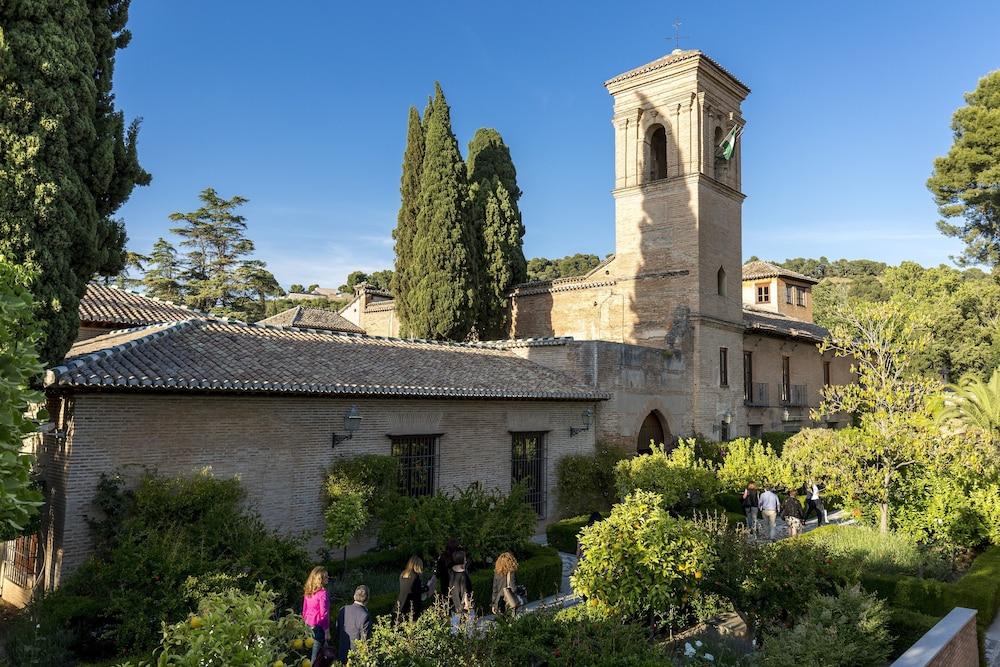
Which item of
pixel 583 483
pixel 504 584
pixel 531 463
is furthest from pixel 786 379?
pixel 504 584

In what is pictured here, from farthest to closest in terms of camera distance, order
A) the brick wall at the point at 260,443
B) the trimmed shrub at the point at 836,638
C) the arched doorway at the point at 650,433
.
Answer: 1. the arched doorway at the point at 650,433
2. the brick wall at the point at 260,443
3. the trimmed shrub at the point at 836,638

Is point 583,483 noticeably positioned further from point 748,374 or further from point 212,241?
point 212,241

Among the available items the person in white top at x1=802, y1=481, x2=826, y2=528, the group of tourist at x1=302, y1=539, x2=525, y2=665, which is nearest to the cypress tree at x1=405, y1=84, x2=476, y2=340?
the person in white top at x1=802, y1=481, x2=826, y2=528

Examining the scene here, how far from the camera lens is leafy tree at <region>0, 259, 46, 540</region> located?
423cm

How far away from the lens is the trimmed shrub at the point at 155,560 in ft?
25.6

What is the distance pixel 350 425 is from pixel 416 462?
241cm

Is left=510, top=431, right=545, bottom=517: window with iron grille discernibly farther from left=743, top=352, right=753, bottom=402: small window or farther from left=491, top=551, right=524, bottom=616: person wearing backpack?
left=743, top=352, right=753, bottom=402: small window

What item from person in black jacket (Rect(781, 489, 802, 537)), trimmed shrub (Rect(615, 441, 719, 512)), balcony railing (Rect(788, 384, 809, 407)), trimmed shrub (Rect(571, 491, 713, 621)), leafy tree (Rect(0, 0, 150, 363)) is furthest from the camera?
balcony railing (Rect(788, 384, 809, 407))

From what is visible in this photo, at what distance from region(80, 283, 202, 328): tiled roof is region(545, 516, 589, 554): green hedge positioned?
1286cm

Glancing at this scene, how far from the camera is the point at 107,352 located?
11.2m

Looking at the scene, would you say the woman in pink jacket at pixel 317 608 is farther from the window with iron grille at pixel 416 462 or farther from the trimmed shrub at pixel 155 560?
the window with iron grille at pixel 416 462

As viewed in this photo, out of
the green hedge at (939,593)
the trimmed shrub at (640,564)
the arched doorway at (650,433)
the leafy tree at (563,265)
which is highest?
the leafy tree at (563,265)

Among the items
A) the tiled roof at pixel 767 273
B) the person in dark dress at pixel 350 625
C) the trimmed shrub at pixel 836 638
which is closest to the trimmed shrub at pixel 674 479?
the trimmed shrub at pixel 836 638

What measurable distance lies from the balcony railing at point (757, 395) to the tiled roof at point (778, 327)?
2.21 metres
